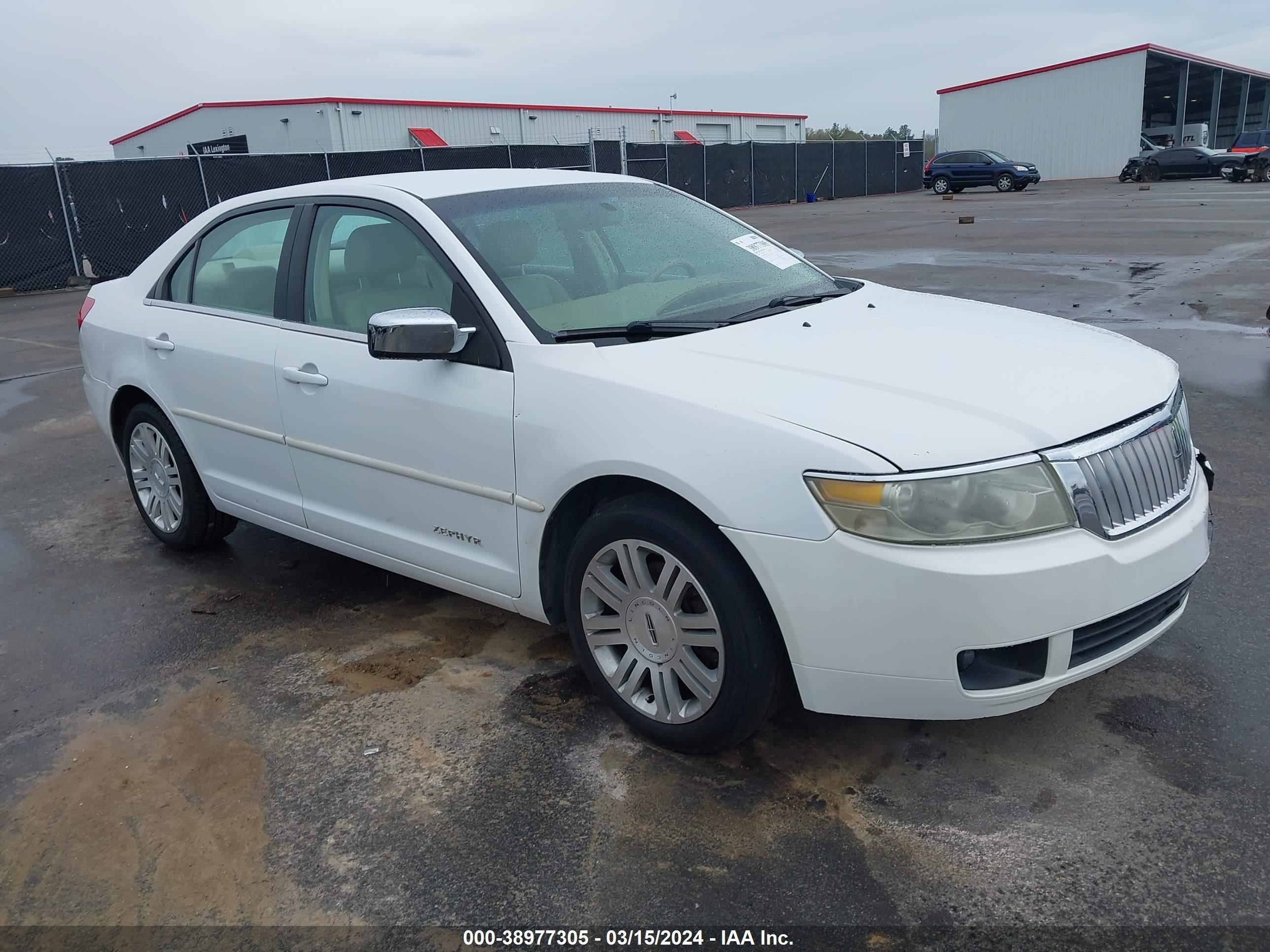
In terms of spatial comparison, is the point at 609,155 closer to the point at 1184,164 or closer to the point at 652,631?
the point at 1184,164

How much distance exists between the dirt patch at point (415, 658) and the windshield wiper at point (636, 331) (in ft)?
4.23

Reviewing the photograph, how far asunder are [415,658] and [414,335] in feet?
4.18

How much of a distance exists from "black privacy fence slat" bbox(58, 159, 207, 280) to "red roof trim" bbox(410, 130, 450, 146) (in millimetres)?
18694

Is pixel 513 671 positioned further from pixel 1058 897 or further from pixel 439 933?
pixel 1058 897

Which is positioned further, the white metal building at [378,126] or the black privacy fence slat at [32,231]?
the white metal building at [378,126]

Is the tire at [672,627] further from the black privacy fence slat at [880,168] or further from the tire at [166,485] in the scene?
the black privacy fence slat at [880,168]

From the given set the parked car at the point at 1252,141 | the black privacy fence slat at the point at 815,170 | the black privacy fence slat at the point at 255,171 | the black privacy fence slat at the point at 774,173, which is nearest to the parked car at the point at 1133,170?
the parked car at the point at 1252,141

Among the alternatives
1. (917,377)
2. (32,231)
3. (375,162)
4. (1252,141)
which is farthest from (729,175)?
(917,377)

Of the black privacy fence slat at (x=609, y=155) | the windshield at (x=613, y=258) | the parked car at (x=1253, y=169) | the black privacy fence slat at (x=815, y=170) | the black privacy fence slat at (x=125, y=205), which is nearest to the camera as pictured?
the windshield at (x=613, y=258)

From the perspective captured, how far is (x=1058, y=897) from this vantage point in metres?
2.38

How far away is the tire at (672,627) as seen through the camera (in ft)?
8.86

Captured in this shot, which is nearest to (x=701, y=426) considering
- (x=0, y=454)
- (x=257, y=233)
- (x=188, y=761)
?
(x=188, y=761)

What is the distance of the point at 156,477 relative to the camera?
4910mm

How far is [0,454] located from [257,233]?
159 inches
